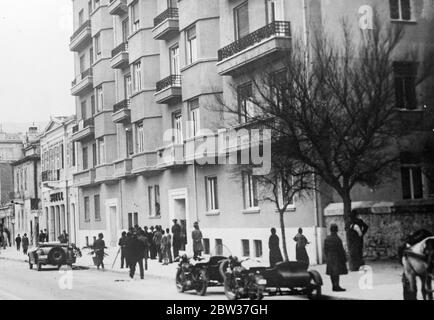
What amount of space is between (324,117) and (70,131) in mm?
35431

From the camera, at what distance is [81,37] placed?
162 ft

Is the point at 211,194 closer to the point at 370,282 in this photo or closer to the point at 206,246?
the point at 206,246

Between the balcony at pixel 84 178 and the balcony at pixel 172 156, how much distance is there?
1239 centimetres

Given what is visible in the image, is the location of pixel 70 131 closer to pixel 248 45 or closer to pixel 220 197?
pixel 220 197

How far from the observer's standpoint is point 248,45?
92.6ft

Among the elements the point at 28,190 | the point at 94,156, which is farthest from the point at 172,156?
the point at 28,190

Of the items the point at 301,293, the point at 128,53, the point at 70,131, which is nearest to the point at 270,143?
the point at 301,293

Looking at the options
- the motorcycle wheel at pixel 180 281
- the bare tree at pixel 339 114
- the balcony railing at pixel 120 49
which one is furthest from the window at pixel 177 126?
the motorcycle wheel at pixel 180 281

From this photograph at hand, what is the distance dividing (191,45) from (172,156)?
5497 mm

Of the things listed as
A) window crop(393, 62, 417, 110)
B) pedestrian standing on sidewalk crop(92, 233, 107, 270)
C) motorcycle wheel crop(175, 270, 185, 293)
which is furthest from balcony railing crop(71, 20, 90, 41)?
motorcycle wheel crop(175, 270, 185, 293)

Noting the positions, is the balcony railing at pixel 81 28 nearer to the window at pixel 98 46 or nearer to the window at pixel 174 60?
the window at pixel 98 46

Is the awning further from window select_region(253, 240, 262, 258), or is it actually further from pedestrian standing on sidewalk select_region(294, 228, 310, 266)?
window select_region(253, 240, 262, 258)

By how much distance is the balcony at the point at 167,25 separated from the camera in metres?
35.3

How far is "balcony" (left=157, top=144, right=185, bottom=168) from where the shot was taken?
113 ft
